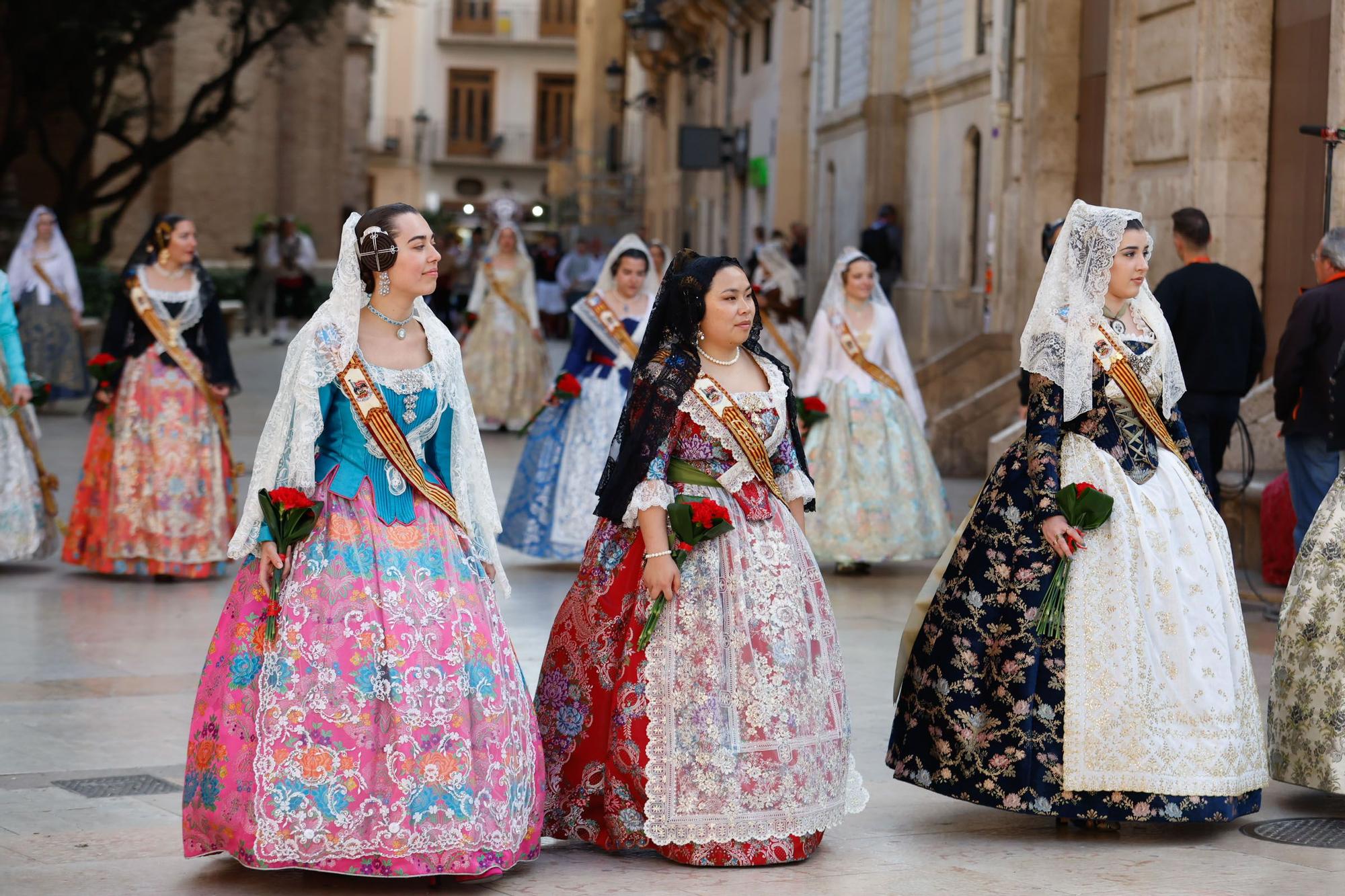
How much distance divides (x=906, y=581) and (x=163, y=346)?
14.2 feet

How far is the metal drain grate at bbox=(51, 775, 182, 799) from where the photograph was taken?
254 inches

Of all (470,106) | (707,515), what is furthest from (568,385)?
(470,106)

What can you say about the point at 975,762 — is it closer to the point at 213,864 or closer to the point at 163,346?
the point at 213,864

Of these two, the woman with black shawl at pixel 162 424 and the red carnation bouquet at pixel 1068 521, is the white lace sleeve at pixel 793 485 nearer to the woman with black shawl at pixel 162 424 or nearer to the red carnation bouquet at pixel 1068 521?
the red carnation bouquet at pixel 1068 521

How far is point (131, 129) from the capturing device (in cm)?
3284

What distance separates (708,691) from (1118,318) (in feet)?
6.07

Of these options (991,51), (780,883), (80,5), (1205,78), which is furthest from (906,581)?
(80,5)

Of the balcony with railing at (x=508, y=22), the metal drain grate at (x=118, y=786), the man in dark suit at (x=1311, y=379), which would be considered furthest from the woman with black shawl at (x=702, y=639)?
the balcony with railing at (x=508, y=22)

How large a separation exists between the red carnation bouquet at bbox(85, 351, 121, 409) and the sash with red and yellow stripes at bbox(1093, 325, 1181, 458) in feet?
20.1

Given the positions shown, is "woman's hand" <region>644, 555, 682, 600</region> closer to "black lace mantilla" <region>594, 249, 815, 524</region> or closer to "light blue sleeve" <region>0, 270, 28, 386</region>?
Answer: "black lace mantilla" <region>594, 249, 815, 524</region>

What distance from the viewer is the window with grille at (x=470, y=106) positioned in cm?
7325

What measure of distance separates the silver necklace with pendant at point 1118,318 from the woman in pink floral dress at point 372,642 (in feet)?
6.64

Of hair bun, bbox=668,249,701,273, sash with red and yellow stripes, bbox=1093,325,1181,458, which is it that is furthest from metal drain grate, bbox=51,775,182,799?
sash with red and yellow stripes, bbox=1093,325,1181,458

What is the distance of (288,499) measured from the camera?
524 centimetres
